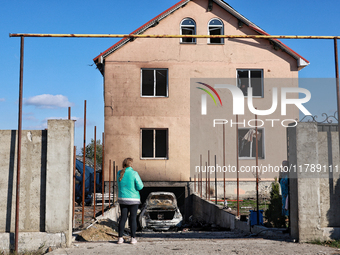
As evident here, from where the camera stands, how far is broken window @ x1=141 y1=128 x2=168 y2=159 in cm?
1862

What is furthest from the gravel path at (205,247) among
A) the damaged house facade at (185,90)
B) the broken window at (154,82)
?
the broken window at (154,82)

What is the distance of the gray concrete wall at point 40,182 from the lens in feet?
21.4

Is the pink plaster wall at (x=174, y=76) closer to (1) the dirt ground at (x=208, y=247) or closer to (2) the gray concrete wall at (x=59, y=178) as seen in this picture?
(1) the dirt ground at (x=208, y=247)

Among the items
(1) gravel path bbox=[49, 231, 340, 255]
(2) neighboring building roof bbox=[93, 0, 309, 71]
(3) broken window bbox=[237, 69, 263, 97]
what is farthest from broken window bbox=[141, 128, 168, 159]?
(1) gravel path bbox=[49, 231, 340, 255]

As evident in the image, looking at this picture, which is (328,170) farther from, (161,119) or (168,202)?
(161,119)

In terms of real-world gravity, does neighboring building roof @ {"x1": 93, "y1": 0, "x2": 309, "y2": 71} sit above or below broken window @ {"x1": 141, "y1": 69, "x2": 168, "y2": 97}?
above

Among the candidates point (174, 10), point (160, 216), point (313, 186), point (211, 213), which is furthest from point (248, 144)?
point (313, 186)

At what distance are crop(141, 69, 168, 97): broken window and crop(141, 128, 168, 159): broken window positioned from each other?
1939 millimetres

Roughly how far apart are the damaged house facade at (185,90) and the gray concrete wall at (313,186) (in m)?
11.1

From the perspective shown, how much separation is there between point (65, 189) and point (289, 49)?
52.5 feet

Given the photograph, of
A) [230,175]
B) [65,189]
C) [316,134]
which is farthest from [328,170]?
[230,175]

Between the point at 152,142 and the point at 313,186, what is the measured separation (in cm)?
1234

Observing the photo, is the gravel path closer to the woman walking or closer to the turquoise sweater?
the woman walking

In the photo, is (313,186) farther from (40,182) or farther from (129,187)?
(40,182)
